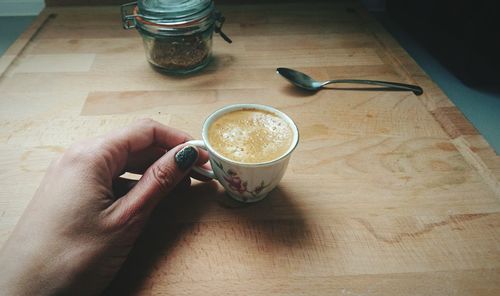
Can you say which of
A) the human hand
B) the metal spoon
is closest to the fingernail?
the human hand

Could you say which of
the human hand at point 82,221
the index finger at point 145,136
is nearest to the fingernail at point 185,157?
the human hand at point 82,221

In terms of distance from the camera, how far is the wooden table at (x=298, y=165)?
1.84 ft

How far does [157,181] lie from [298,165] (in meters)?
0.30

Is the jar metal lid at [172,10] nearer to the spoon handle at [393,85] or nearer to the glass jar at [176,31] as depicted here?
the glass jar at [176,31]

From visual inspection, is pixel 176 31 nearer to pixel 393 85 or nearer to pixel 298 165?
pixel 298 165

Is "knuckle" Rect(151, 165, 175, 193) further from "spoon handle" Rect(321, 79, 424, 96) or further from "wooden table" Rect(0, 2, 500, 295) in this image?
"spoon handle" Rect(321, 79, 424, 96)

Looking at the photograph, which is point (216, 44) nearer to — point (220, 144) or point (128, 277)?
point (220, 144)

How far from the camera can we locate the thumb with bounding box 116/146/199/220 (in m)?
0.56

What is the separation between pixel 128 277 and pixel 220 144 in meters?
0.25

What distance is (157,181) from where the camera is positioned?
585 millimetres

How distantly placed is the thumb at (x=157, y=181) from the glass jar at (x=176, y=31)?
0.45 meters

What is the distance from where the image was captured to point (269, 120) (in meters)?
0.67

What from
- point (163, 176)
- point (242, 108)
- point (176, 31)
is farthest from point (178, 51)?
point (163, 176)

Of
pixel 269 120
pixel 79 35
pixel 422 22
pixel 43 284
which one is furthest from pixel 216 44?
pixel 43 284
